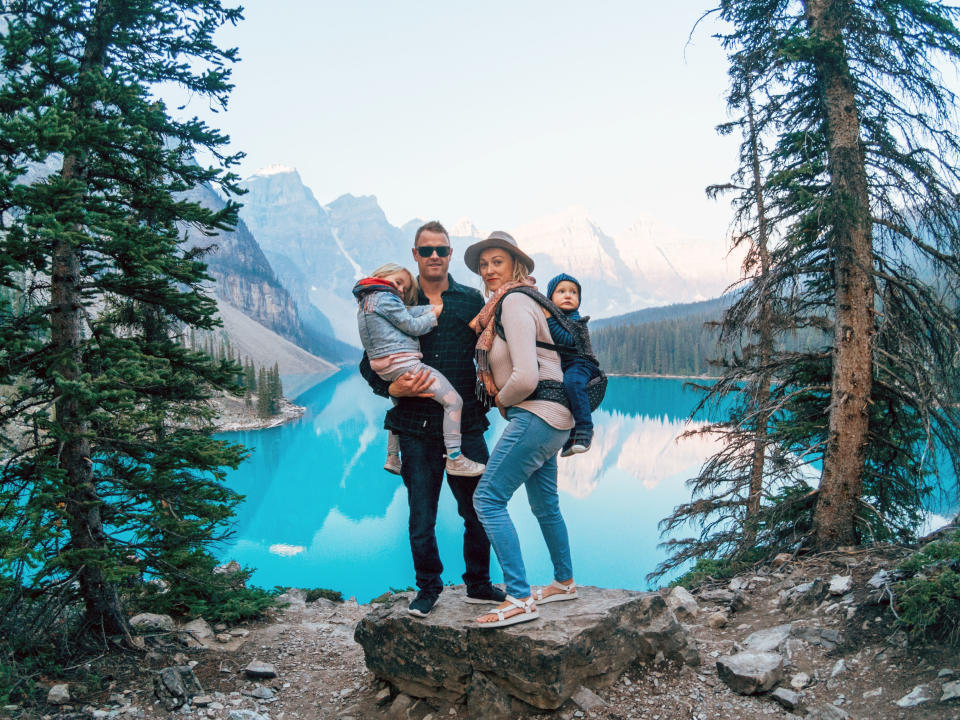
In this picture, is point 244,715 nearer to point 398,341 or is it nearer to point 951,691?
point 398,341

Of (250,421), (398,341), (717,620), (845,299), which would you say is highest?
(845,299)

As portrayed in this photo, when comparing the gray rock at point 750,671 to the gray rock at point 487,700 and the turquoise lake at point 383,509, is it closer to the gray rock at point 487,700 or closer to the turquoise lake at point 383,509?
the gray rock at point 487,700

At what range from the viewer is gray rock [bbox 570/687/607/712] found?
3795 millimetres

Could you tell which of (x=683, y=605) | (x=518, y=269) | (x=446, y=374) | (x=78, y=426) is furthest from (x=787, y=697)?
(x=78, y=426)

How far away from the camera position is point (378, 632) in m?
4.30

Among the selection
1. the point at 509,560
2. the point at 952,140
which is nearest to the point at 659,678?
the point at 509,560

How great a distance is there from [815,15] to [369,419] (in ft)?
222

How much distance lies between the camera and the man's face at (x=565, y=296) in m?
4.08

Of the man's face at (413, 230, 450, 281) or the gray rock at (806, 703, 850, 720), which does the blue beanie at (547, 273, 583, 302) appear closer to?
the man's face at (413, 230, 450, 281)

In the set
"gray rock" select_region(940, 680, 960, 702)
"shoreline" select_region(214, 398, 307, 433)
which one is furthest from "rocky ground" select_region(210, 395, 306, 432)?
"gray rock" select_region(940, 680, 960, 702)

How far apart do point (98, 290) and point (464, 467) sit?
352 cm

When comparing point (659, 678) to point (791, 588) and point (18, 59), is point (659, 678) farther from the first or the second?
point (18, 59)

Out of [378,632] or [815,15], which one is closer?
[378,632]

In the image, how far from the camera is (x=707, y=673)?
432cm
